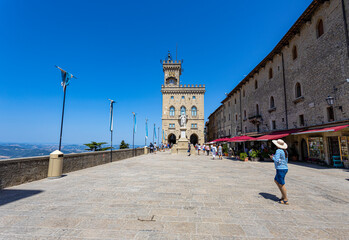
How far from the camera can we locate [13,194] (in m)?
5.08

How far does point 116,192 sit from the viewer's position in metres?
5.31

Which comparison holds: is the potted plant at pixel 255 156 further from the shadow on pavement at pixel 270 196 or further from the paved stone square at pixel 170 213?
the shadow on pavement at pixel 270 196

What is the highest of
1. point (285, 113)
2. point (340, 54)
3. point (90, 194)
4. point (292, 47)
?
point (292, 47)

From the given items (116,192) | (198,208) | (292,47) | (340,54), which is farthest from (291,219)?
(292,47)

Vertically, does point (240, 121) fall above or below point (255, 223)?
above

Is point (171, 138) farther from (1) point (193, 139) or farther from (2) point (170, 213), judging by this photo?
(2) point (170, 213)

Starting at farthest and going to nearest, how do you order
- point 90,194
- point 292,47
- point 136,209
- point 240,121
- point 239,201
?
1. point 240,121
2. point 292,47
3. point 90,194
4. point 239,201
5. point 136,209

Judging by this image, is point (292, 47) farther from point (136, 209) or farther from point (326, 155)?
point (136, 209)

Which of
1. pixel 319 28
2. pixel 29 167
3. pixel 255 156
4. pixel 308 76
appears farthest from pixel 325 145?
pixel 29 167

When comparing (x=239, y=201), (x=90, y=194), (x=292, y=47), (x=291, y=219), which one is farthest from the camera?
(x=292, y=47)

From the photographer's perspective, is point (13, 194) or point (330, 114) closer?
point (13, 194)

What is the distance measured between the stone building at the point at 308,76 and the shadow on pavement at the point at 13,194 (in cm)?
1590

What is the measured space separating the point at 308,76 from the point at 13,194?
19.1m

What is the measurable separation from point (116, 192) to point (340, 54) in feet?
50.3
